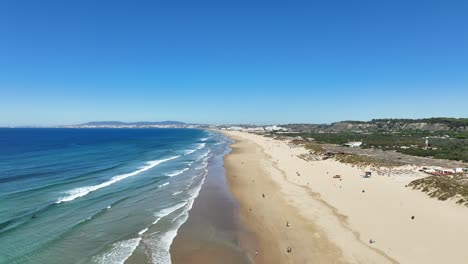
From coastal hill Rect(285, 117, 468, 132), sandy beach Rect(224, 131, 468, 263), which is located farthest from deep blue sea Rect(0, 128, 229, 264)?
coastal hill Rect(285, 117, 468, 132)

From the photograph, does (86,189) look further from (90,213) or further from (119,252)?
(119,252)

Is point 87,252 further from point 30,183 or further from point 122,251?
point 30,183

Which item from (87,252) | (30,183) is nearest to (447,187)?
(87,252)

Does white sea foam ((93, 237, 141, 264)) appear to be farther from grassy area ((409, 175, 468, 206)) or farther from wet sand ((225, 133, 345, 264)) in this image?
grassy area ((409, 175, 468, 206))

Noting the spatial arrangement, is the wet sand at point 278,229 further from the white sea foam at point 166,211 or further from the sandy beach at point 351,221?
the white sea foam at point 166,211

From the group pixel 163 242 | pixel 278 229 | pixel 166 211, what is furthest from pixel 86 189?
pixel 278 229
